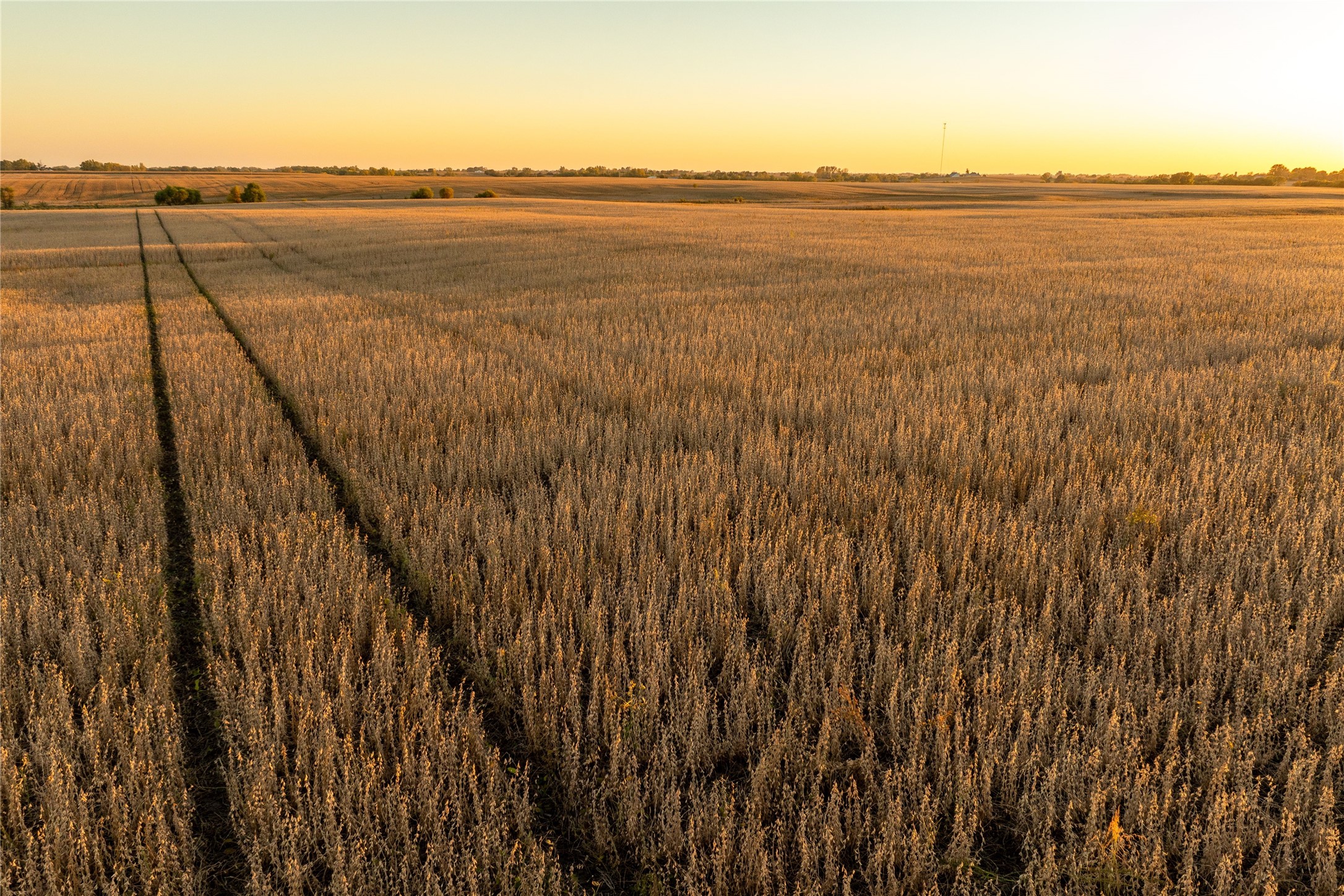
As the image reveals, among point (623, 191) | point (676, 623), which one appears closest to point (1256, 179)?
point (623, 191)

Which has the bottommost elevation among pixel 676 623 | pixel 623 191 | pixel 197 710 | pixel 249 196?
pixel 197 710

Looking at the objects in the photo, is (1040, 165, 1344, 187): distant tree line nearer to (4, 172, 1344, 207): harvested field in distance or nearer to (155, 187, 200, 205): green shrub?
(4, 172, 1344, 207): harvested field in distance

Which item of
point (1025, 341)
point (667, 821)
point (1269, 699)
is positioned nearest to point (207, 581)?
point (667, 821)

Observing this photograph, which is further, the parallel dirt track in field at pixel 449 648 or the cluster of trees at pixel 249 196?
the cluster of trees at pixel 249 196

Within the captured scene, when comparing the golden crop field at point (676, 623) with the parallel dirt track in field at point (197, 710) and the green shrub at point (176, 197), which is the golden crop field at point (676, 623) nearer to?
the parallel dirt track in field at point (197, 710)

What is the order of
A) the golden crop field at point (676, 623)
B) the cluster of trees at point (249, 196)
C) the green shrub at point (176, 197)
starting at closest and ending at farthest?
1. the golden crop field at point (676, 623)
2. the green shrub at point (176, 197)
3. the cluster of trees at point (249, 196)

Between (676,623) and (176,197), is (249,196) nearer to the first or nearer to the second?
(176,197)

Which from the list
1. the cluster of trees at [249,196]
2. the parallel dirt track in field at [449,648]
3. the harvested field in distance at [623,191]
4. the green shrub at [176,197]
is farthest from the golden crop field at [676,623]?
the cluster of trees at [249,196]

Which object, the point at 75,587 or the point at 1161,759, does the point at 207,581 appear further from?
the point at 1161,759
